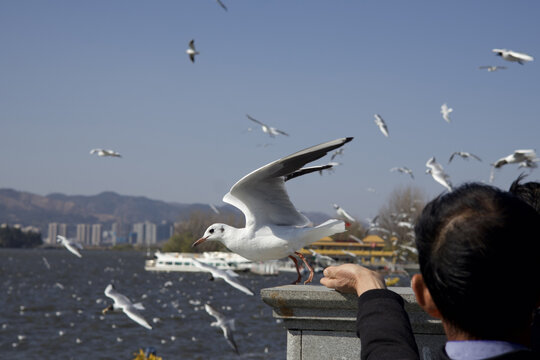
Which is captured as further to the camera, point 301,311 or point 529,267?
point 301,311

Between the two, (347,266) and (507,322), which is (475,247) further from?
(347,266)

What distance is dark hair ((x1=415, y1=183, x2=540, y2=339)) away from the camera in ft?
4.34

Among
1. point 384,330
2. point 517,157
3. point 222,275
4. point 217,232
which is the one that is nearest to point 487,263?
point 384,330

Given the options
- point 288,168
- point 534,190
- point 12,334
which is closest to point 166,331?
point 12,334

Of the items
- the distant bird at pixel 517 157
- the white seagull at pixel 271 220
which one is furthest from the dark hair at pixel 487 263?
the distant bird at pixel 517 157

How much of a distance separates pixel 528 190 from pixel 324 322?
1.43m

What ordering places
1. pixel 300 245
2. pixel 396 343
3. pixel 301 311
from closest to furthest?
pixel 396 343, pixel 301 311, pixel 300 245

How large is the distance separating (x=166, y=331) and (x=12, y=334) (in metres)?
6.06

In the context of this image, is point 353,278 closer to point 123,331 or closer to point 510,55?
point 510,55

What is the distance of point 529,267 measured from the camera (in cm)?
133

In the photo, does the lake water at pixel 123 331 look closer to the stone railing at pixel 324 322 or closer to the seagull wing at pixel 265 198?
the seagull wing at pixel 265 198

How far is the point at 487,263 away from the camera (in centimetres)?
132

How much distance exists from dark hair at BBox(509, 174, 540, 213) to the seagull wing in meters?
1.80

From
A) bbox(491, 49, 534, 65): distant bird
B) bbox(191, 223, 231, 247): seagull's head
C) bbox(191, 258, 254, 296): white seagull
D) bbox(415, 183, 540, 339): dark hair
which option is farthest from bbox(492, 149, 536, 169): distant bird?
bbox(415, 183, 540, 339): dark hair
